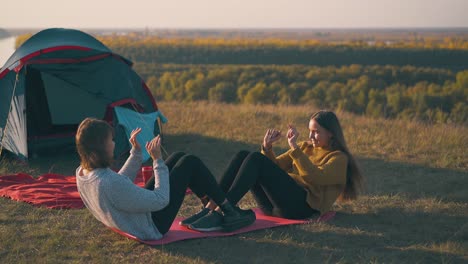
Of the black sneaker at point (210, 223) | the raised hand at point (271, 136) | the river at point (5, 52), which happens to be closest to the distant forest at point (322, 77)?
the river at point (5, 52)

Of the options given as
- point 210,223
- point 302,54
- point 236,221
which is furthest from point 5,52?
point 302,54

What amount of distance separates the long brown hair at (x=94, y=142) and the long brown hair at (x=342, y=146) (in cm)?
193

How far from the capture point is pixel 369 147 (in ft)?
29.6

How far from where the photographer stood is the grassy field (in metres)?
4.62

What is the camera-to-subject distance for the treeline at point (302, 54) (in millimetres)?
60844

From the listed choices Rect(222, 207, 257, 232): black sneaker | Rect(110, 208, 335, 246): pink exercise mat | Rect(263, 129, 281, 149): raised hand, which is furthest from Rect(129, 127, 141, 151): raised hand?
Rect(263, 129, 281, 149): raised hand

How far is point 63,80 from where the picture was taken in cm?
884

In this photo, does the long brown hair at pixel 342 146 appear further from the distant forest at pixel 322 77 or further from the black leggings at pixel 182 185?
the distant forest at pixel 322 77

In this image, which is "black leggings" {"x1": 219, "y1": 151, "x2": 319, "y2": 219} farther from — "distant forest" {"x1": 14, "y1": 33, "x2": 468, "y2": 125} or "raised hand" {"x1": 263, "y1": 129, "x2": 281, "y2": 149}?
"distant forest" {"x1": 14, "y1": 33, "x2": 468, "y2": 125}

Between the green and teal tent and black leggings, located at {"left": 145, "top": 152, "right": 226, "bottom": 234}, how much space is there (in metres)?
3.85

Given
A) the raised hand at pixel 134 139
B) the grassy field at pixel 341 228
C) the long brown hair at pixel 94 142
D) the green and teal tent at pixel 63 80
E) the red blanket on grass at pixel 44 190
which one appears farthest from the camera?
the green and teal tent at pixel 63 80

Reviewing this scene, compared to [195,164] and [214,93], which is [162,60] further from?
[195,164]

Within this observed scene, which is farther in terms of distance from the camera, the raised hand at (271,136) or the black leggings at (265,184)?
the raised hand at (271,136)

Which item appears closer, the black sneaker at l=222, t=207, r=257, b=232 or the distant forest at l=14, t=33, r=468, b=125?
the black sneaker at l=222, t=207, r=257, b=232
